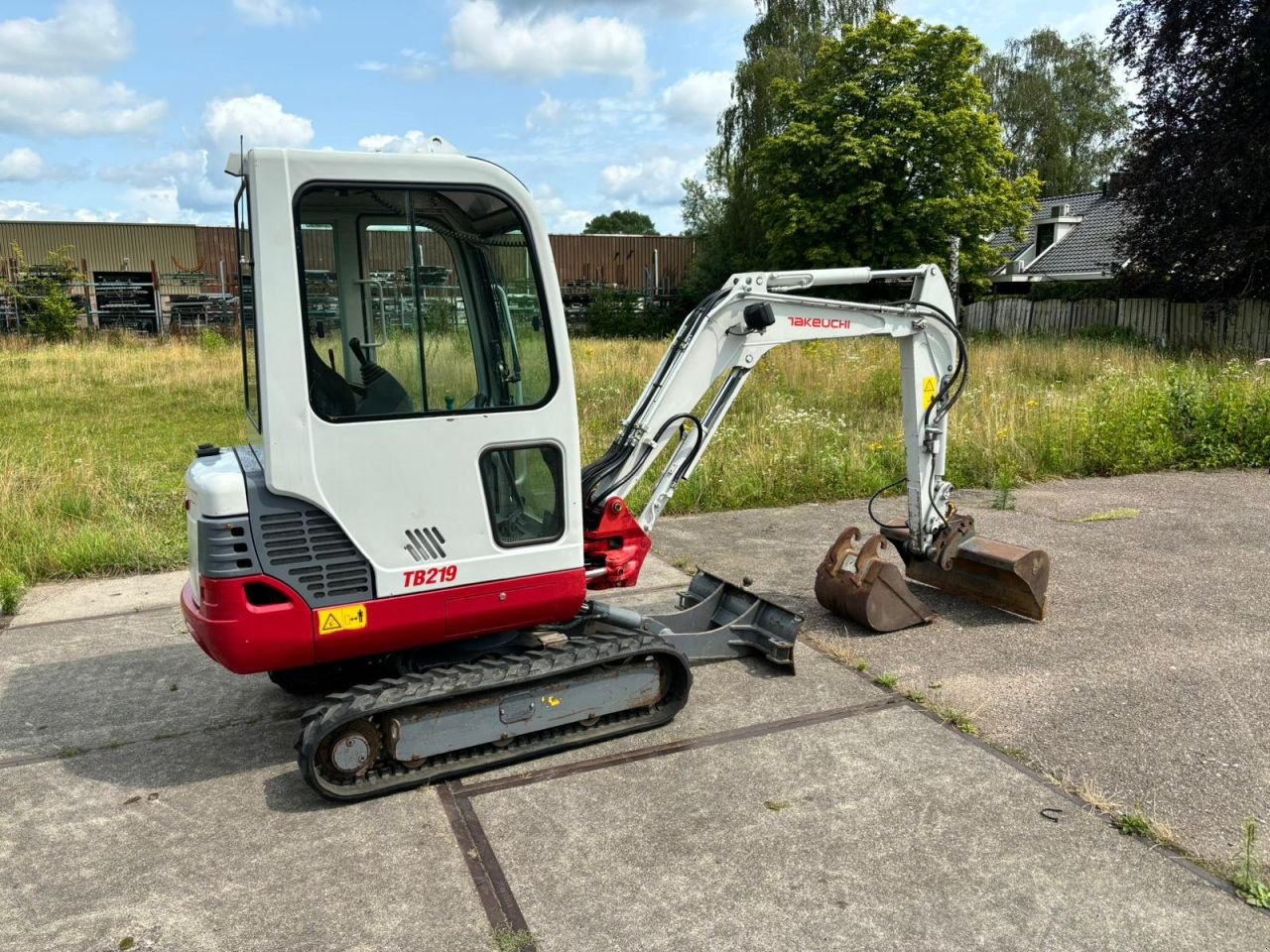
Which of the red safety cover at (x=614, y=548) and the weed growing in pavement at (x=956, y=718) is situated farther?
the red safety cover at (x=614, y=548)

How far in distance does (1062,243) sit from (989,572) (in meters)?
31.4

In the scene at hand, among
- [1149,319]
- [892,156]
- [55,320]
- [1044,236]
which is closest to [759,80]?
[892,156]

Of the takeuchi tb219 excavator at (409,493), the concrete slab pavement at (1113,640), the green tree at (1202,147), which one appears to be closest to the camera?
the takeuchi tb219 excavator at (409,493)

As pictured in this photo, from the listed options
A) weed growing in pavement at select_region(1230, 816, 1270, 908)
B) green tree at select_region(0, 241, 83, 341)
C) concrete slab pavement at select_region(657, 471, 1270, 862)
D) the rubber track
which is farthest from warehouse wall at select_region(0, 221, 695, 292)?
weed growing in pavement at select_region(1230, 816, 1270, 908)

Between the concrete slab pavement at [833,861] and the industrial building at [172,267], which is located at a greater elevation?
the industrial building at [172,267]

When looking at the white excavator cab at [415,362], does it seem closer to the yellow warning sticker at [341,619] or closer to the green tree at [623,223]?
the yellow warning sticker at [341,619]

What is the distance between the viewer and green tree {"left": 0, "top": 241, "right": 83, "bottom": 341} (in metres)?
28.0

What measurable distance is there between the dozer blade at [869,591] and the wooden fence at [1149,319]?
17059 mm

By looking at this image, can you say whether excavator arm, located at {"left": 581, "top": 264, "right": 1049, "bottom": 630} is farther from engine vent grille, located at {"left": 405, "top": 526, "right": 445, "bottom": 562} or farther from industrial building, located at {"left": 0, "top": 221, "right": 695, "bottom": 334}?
industrial building, located at {"left": 0, "top": 221, "right": 695, "bottom": 334}

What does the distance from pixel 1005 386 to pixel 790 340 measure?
9169 millimetres

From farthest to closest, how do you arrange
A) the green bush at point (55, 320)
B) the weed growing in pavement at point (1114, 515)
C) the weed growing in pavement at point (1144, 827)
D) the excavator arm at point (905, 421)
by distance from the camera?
1. the green bush at point (55, 320)
2. the weed growing in pavement at point (1114, 515)
3. the excavator arm at point (905, 421)
4. the weed growing in pavement at point (1144, 827)

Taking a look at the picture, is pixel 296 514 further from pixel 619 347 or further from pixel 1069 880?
pixel 619 347

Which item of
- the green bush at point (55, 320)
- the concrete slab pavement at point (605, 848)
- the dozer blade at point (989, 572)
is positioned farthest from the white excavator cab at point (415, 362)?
the green bush at point (55, 320)

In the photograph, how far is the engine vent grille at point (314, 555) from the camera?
350 cm
